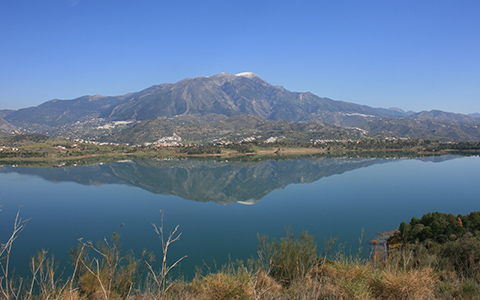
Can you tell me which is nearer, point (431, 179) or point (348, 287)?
point (348, 287)

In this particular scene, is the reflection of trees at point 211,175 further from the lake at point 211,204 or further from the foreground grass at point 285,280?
the foreground grass at point 285,280

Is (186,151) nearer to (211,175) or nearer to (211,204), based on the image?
(211,175)

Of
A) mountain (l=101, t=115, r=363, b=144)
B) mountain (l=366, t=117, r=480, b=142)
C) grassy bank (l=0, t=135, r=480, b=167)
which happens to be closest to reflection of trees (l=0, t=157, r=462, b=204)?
grassy bank (l=0, t=135, r=480, b=167)

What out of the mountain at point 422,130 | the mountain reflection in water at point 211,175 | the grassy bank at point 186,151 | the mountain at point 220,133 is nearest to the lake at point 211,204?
the mountain reflection in water at point 211,175

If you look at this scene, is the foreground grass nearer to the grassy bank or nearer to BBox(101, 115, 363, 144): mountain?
the grassy bank

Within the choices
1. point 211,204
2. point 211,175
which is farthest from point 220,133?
point 211,204

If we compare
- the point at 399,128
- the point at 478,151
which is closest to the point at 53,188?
the point at 478,151

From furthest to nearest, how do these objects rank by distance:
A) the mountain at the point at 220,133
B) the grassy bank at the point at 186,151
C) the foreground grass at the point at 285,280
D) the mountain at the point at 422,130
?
the mountain at the point at 422,130 → the mountain at the point at 220,133 → the grassy bank at the point at 186,151 → the foreground grass at the point at 285,280

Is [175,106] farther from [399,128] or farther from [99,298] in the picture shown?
[99,298]
